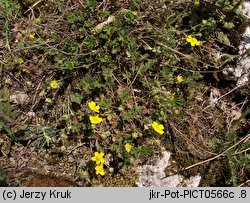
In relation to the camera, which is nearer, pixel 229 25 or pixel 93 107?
pixel 93 107

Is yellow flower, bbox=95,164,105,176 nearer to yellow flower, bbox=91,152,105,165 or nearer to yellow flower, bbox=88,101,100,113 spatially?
yellow flower, bbox=91,152,105,165

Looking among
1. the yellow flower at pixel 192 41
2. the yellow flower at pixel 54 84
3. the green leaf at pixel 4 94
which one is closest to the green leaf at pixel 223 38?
the yellow flower at pixel 192 41

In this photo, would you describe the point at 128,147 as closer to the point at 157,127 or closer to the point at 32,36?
the point at 157,127

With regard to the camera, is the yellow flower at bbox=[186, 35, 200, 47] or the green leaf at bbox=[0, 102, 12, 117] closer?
the green leaf at bbox=[0, 102, 12, 117]

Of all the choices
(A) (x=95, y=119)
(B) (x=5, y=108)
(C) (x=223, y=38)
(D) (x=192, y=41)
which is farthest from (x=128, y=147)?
(C) (x=223, y=38)

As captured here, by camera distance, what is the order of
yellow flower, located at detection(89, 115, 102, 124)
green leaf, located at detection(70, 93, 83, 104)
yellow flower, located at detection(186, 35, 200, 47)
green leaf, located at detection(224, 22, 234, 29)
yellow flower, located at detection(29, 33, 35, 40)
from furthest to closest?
green leaf, located at detection(224, 22, 234, 29) → yellow flower, located at detection(186, 35, 200, 47) → yellow flower, located at detection(29, 33, 35, 40) → green leaf, located at detection(70, 93, 83, 104) → yellow flower, located at detection(89, 115, 102, 124)

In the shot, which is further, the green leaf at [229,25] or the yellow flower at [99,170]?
the green leaf at [229,25]

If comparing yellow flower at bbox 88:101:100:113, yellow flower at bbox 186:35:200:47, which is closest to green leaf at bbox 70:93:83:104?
yellow flower at bbox 88:101:100:113

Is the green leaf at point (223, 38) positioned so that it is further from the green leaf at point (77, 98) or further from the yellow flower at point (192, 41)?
the green leaf at point (77, 98)

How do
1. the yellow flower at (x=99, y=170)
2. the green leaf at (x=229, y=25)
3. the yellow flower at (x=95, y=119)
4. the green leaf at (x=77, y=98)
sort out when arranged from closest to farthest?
1. the yellow flower at (x=99, y=170)
2. the yellow flower at (x=95, y=119)
3. the green leaf at (x=77, y=98)
4. the green leaf at (x=229, y=25)

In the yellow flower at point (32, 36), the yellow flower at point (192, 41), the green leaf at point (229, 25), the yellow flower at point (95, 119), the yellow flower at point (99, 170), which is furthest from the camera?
the green leaf at point (229, 25)

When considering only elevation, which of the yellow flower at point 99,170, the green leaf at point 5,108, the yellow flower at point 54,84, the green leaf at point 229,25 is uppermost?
the green leaf at point 229,25
